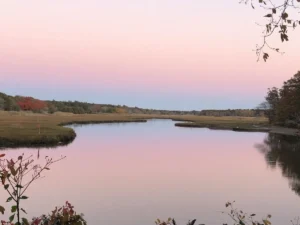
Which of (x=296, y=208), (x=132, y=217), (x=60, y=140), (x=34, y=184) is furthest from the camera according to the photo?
(x=60, y=140)

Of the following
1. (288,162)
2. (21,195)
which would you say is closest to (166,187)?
(288,162)

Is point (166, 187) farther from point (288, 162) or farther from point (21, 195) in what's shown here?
point (21, 195)

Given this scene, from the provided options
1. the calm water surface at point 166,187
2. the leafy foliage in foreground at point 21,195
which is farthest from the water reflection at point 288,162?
the leafy foliage in foreground at point 21,195

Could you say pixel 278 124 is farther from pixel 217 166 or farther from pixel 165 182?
pixel 165 182

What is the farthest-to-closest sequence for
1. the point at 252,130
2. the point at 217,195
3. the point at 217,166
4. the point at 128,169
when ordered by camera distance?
1. the point at 252,130
2. the point at 217,166
3. the point at 128,169
4. the point at 217,195

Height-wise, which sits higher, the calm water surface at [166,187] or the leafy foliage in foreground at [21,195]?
the leafy foliage in foreground at [21,195]

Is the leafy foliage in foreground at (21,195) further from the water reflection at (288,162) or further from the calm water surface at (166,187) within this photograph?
the water reflection at (288,162)

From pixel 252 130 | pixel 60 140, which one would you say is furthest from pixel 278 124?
pixel 60 140

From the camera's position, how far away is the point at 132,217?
54.1 ft

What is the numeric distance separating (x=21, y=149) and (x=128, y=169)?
1868 cm

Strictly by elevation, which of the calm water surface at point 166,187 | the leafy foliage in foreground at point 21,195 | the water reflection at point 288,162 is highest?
the leafy foliage in foreground at point 21,195

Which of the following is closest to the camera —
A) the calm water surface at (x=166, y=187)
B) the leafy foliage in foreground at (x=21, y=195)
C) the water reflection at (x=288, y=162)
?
the leafy foliage in foreground at (x=21, y=195)

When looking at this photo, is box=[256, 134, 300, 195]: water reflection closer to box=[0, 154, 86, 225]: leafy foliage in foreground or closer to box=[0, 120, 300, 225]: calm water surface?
box=[0, 120, 300, 225]: calm water surface

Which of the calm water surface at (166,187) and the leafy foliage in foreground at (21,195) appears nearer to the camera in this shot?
the leafy foliage in foreground at (21,195)
